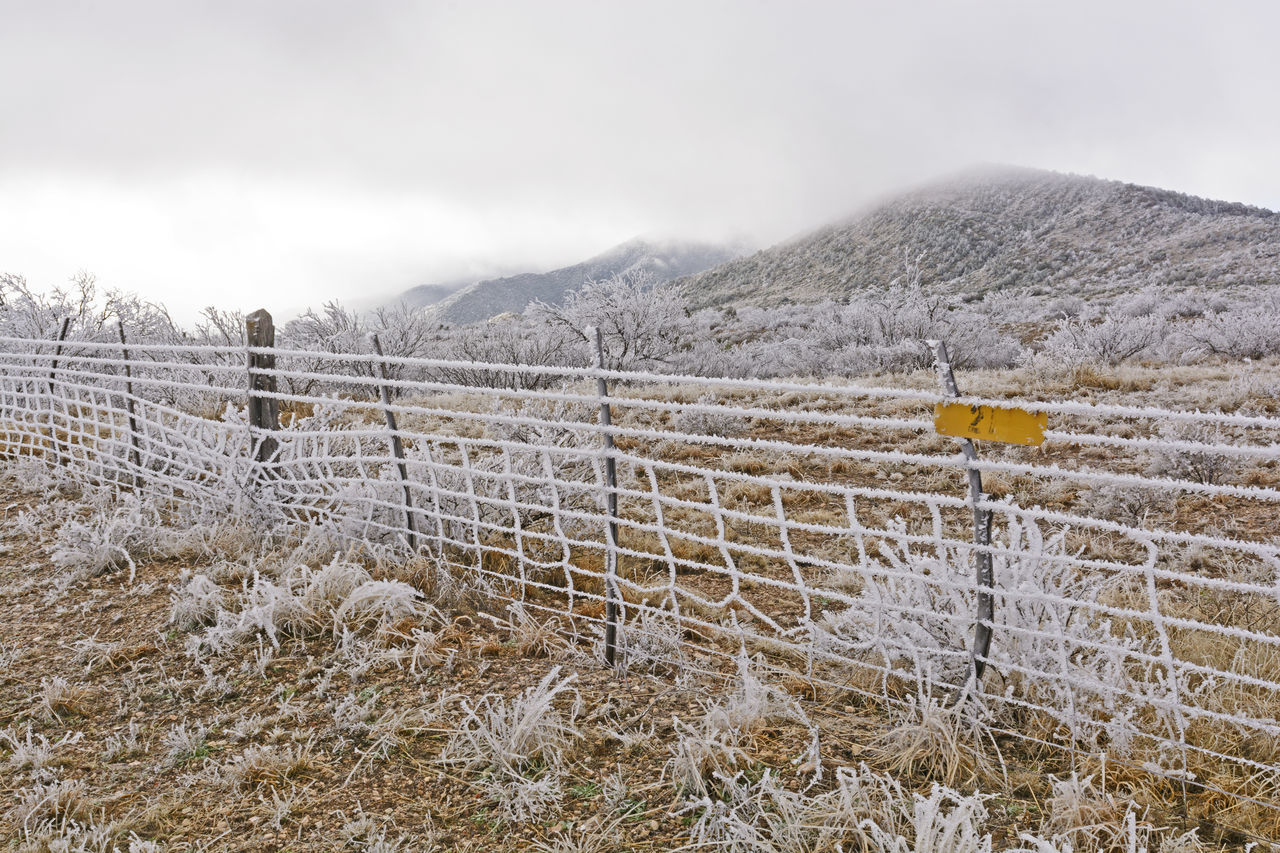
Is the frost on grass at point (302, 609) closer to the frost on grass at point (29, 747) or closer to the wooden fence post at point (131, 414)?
the frost on grass at point (29, 747)

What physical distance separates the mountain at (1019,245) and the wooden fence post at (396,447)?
22824mm

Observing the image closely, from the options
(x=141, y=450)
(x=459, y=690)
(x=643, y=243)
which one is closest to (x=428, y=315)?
(x=141, y=450)

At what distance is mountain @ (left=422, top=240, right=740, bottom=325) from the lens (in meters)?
107

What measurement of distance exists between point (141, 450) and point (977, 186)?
2812 inches

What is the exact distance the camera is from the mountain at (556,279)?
10712 cm

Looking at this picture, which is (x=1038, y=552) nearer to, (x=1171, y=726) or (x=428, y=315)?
(x=1171, y=726)

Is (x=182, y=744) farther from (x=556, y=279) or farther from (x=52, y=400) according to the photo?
(x=556, y=279)

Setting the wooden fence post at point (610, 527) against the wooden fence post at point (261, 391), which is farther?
the wooden fence post at point (261, 391)

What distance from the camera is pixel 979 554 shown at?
8.74 ft

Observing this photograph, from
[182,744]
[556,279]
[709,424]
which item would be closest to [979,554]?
[182,744]

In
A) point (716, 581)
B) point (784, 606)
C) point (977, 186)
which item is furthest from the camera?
point (977, 186)

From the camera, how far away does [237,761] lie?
2.70 meters

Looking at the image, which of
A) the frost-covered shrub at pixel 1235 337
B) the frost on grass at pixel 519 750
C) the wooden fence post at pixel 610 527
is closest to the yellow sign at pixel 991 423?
the wooden fence post at pixel 610 527

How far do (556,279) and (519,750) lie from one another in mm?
127304
